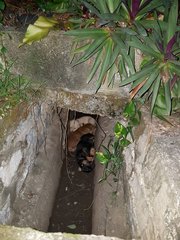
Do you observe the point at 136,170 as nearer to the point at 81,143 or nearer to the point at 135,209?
the point at 135,209

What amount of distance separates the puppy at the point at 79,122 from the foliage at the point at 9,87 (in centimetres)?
218

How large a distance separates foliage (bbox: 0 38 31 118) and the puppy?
218 cm

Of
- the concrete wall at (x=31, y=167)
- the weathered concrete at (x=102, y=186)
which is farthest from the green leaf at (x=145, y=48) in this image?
the concrete wall at (x=31, y=167)

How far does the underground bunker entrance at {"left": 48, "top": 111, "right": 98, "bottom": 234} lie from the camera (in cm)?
404

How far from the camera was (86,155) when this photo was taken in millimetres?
4699

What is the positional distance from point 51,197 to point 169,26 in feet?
8.68

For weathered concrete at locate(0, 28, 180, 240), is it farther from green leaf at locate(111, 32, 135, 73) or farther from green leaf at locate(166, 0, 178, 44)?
green leaf at locate(166, 0, 178, 44)

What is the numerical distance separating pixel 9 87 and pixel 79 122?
2.40 meters

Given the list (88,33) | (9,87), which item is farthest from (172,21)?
(9,87)

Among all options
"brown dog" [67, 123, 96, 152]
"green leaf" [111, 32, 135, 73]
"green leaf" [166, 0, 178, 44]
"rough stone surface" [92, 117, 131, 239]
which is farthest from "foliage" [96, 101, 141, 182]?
"brown dog" [67, 123, 96, 152]

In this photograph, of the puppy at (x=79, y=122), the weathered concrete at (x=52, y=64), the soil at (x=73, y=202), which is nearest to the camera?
the weathered concrete at (x=52, y=64)

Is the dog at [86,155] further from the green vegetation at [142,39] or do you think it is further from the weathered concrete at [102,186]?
the green vegetation at [142,39]

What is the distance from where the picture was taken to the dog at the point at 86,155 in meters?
4.67

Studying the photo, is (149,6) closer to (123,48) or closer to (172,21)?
(172,21)
